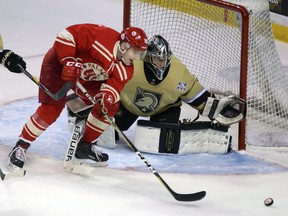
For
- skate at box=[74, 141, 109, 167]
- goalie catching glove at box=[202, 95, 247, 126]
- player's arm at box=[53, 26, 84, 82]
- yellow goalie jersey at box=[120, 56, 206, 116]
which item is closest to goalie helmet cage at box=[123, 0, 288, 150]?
goalie catching glove at box=[202, 95, 247, 126]

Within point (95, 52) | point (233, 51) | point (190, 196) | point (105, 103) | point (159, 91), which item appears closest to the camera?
point (190, 196)

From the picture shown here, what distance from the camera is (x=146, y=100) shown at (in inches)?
161

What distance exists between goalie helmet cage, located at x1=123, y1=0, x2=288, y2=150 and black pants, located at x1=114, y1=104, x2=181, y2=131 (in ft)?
1.15

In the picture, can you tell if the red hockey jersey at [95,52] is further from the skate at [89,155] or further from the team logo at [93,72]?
the skate at [89,155]

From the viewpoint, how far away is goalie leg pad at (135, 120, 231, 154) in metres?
4.04

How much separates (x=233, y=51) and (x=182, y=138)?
2.07 feet

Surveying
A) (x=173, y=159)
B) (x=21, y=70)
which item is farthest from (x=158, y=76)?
(x=21, y=70)

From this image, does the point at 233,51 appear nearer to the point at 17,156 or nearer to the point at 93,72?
the point at 93,72

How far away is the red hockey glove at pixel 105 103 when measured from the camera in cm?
352

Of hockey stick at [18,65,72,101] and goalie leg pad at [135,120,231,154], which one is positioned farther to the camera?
goalie leg pad at [135,120,231,154]

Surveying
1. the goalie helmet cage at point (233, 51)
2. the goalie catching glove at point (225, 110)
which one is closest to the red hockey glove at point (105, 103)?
the goalie catching glove at point (225, 110)

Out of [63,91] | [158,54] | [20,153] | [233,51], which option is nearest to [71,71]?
[63,91]

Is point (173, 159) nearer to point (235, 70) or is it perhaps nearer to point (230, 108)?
point (230, 108)

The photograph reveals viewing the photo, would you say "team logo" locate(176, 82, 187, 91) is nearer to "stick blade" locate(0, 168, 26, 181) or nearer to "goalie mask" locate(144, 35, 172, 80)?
"goalie mask" locate(144, 35, 172, 80)
